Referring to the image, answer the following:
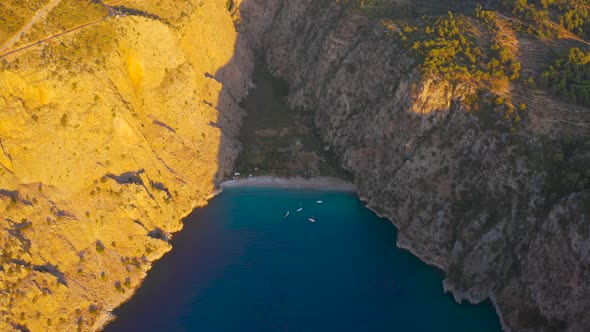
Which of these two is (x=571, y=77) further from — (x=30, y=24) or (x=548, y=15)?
(x=30, y=24)

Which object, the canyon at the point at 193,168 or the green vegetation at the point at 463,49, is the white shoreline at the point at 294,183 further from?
the green vegetation at the point at 463,49

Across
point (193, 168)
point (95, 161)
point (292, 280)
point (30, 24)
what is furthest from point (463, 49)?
point (30, 24)

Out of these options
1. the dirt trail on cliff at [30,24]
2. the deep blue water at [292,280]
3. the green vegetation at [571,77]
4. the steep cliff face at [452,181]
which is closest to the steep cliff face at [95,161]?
the dirt trail on cliff at [30,24]

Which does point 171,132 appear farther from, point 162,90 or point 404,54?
point 404,54

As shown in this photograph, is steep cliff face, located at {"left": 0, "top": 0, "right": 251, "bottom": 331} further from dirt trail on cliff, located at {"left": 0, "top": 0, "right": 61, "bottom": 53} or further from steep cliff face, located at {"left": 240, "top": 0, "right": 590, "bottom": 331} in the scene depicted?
steep cliff face, located at {"left": 240, "top": 0, "right": 590, "bottom": 331}

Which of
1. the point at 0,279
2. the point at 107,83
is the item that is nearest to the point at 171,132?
the point at 107,83
